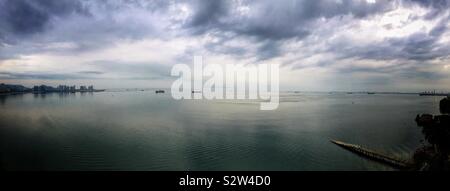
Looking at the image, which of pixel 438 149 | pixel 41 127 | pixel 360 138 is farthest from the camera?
pixel 41 127

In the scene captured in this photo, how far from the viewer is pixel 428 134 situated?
17.1 meters

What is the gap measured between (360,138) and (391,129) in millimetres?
8865

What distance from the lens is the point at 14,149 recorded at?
19.9m

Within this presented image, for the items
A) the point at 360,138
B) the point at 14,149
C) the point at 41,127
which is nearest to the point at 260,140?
the point at 360,138

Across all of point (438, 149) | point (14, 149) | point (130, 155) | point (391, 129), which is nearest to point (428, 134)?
point (438, 149)
